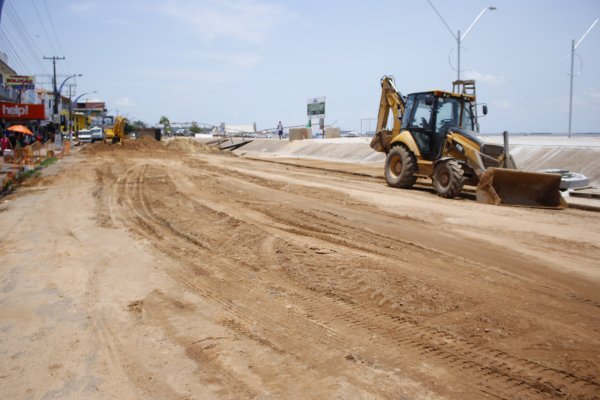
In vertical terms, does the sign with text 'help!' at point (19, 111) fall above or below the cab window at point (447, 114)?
above

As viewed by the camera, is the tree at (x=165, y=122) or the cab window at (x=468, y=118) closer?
the cab window at (x=468, y=118)

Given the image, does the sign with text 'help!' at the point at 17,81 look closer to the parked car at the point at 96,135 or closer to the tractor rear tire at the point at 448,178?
the parked car at the point at 96,135

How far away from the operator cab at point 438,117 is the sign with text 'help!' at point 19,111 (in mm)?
40385

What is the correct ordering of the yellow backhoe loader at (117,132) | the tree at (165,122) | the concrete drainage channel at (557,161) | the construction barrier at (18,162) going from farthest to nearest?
the tree at (165,122), the yellow backhoe loader at (117,132), the construction barrier at (18,162), the concrete drainage channel at (557,161)

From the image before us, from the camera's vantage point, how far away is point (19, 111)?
43031mm

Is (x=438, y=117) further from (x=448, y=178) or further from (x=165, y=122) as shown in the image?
(x=165, y=122)

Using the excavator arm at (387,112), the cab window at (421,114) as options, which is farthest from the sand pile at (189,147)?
the cab window at (421,114)

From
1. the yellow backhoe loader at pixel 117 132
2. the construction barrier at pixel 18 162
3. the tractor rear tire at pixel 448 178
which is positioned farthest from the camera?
the yellow backhoe loader at pixel 117 132

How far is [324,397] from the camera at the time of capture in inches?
128

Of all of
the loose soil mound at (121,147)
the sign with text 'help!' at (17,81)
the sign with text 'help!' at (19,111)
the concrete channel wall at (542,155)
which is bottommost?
the concrete channel wall at (542,155)

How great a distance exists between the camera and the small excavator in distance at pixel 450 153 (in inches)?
456

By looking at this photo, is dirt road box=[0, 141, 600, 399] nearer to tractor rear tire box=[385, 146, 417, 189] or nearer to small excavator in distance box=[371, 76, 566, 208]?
small excavator in distance box=[371, 76, 566, 208]

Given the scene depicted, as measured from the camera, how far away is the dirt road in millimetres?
3488

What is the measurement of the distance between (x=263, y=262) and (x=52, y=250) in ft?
11.1
